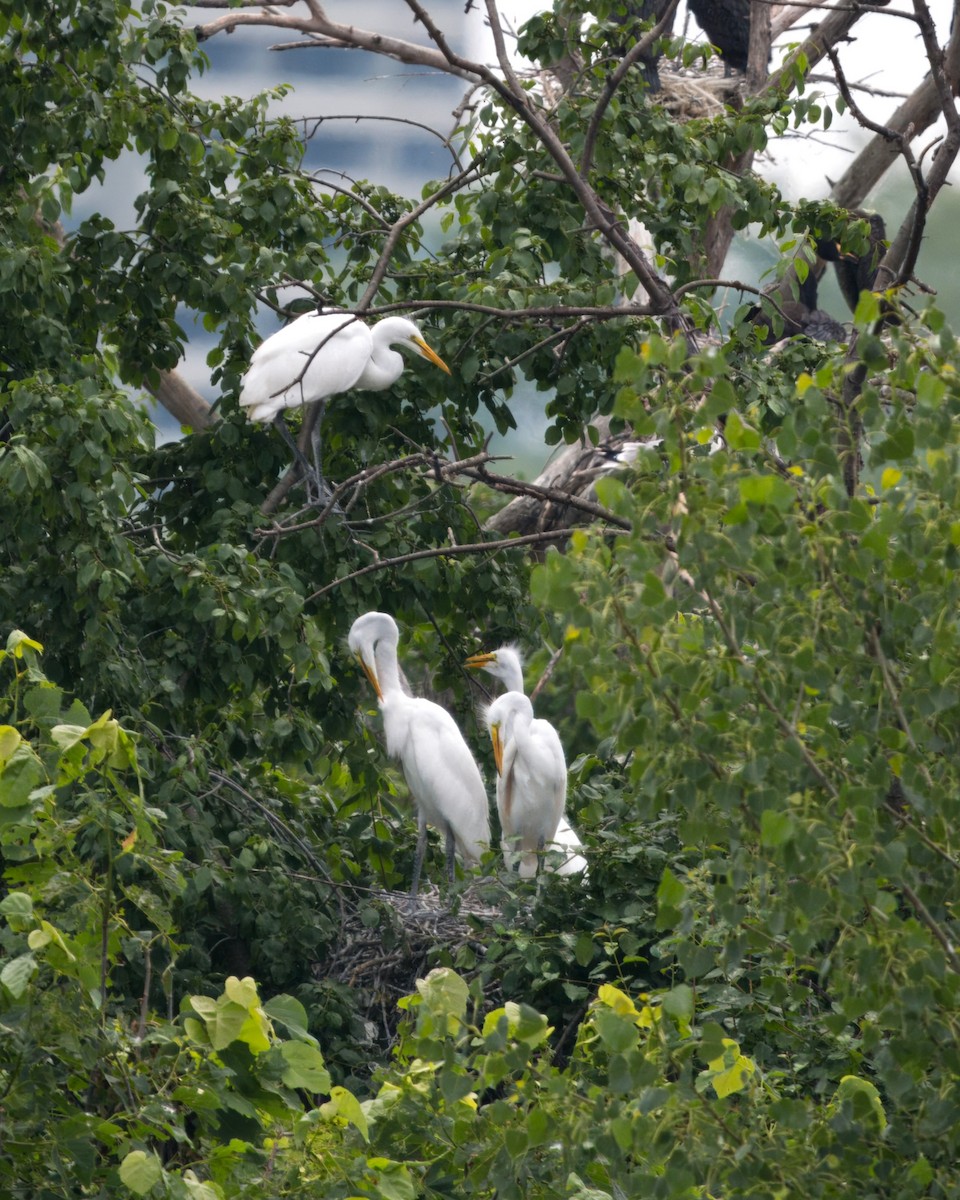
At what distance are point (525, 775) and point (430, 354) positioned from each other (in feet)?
3.59

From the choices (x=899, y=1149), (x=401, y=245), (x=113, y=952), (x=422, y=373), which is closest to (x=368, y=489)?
(x=422, y=373)

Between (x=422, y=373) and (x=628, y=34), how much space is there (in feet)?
3.06

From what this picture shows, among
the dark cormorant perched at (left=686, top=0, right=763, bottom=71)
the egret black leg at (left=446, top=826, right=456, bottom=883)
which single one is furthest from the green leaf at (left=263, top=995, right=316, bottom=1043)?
the dark cormorant perched at (left=686, top=0, right=763, bottom=71)

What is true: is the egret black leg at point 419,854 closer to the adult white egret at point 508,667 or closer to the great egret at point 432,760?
the great egret at point 432,760

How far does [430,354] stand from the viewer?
3781 millimetres

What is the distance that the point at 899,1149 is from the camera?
135cm

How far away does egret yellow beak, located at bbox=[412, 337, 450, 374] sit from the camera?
3738 millimetres

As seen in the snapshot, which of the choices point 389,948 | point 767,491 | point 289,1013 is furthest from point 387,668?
point 767,491

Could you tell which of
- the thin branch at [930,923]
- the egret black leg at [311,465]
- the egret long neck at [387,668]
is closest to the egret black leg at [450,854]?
the egret long neck at [387,668]

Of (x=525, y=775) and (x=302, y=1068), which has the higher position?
(x=525, y=775)

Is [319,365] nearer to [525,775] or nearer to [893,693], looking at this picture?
[525,775]

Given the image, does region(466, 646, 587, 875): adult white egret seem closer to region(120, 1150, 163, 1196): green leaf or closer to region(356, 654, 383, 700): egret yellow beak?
region(356, 654, 383, 700): egret yellow beak

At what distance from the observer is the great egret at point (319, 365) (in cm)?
373

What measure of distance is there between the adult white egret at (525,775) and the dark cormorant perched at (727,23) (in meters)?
3.72
